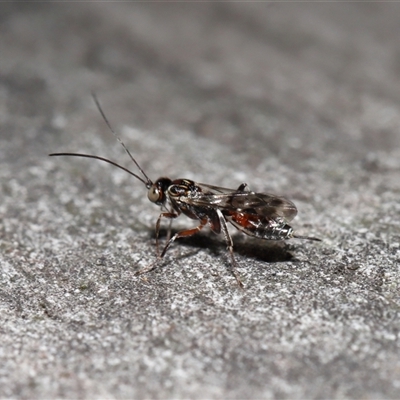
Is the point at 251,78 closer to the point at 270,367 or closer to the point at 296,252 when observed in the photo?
the point at 296,252

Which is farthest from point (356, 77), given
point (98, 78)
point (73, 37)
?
point (73, 37)

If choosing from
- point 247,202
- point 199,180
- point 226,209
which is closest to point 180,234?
point 226,209

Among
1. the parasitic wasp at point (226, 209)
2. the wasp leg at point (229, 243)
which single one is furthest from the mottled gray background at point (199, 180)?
the parasitic wasp at point (226, 209)

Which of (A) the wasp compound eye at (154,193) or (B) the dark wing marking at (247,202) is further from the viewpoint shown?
(A) the wasp compound eye at (154,193)

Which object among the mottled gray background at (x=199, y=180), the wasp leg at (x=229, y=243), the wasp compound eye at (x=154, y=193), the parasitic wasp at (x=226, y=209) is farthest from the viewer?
the wasp compound eye at (x=154, y=193)

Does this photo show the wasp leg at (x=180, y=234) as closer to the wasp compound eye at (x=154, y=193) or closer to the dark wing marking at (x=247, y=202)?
the dark wing marking at (x=247, y=202)

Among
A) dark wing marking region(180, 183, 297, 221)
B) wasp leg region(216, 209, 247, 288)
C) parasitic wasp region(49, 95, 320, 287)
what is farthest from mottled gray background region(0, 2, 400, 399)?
dark wing marking region(180, 183, 297, 221)
